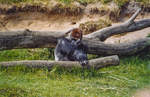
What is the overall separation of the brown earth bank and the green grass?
342 centimetres

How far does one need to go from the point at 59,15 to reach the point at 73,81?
5.29 metres

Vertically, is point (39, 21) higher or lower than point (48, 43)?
lower

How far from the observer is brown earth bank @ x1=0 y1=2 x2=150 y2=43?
11406 mm

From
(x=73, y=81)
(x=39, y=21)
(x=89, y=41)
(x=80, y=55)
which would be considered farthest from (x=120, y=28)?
Result: (x=39, y=21)

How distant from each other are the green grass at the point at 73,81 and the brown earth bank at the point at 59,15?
11.2 feet

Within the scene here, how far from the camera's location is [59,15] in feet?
38.0

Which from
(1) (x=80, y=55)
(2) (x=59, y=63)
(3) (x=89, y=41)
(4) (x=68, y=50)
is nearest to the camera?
(2) (x=59, y=63)

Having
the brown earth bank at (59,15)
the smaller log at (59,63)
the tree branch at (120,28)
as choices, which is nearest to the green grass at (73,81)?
the smaller log at (59,63)

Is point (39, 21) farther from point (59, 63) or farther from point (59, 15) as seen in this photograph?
point (59, 63)

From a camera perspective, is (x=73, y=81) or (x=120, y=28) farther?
(x=120, y=28)

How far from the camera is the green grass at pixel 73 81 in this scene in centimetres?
559

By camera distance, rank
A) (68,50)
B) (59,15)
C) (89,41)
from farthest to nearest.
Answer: (59,15)
(89,41)
(68,50)

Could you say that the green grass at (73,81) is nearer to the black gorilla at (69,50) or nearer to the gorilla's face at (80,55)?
the gorilla's face at (80,55)

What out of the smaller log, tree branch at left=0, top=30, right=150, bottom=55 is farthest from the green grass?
tree branch at left=0, top=30, right=150, bottom=55
